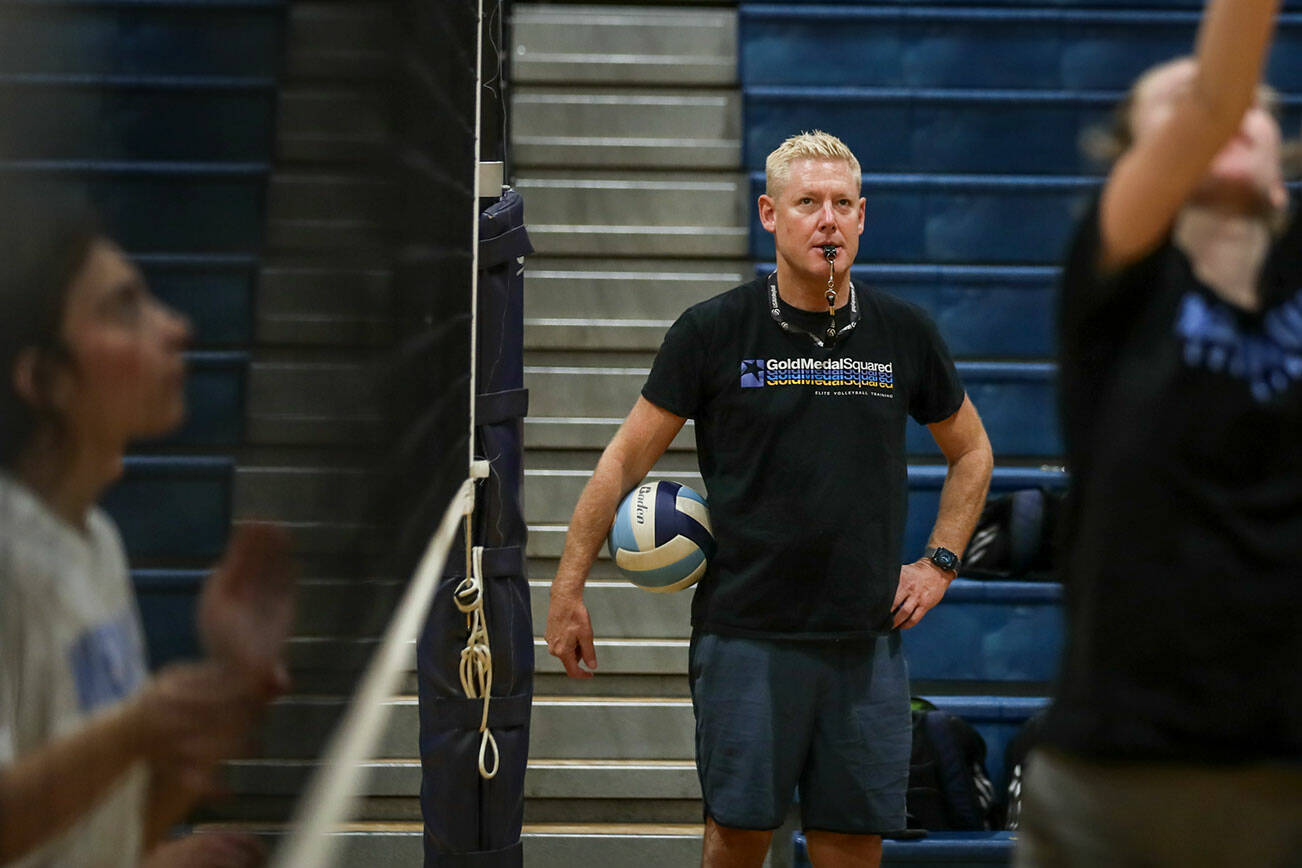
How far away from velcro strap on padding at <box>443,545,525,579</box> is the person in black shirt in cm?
188

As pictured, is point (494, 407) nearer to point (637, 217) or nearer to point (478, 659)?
point (478, 659)

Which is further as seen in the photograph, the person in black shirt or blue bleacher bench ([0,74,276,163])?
the person in black shirt

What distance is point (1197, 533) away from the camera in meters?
1.19

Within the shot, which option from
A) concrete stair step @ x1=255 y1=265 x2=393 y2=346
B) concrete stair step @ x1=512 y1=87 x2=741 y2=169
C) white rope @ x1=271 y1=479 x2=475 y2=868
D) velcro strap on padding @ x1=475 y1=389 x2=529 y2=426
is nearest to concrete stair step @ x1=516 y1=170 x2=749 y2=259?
concrete stair step @ x1=512 y1=87 x2=741 y2=169

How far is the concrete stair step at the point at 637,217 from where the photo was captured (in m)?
5.28

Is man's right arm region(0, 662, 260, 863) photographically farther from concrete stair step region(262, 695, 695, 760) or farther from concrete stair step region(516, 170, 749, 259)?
concrete stair step region(516, 170, 749, 259)

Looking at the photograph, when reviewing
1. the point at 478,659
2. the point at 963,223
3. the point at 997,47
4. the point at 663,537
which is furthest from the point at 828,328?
the point at 997,47

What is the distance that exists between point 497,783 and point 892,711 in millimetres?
812

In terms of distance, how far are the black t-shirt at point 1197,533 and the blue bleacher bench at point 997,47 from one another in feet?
15.3

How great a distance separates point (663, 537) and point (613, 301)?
2.35m

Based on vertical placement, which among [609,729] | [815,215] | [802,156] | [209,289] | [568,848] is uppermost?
[802,156]

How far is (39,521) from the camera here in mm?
611

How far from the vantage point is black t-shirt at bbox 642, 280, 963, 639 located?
2.78 meters

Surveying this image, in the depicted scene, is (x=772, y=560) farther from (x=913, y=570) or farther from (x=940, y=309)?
(x=940, y=309)
